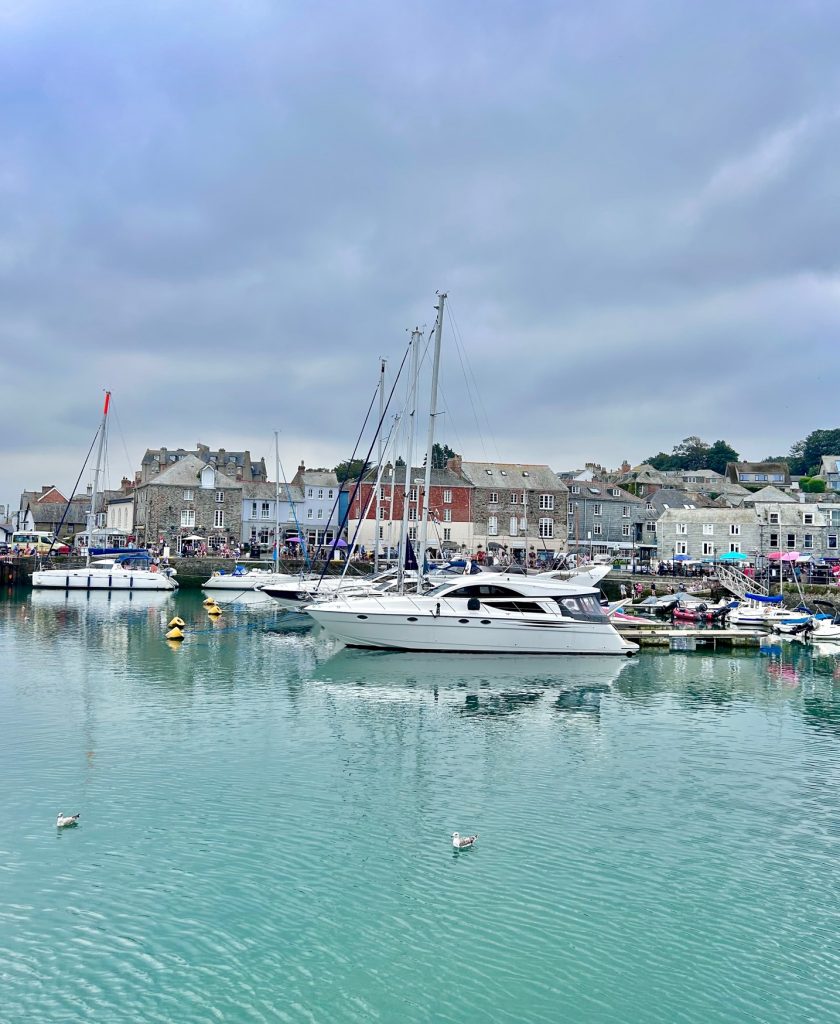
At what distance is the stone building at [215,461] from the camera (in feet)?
342

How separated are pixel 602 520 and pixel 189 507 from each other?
4472cm

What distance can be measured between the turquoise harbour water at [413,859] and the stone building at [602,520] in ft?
221

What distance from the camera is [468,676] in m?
32.2

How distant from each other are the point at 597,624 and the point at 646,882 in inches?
908

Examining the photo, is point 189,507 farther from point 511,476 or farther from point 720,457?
point 720,457

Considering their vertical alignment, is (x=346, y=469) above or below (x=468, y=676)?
above

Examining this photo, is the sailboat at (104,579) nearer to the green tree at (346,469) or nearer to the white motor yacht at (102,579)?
the white motor yacht at (102,579)

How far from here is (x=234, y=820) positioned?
16125 millimetres

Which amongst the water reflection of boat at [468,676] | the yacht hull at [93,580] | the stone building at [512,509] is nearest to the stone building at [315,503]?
the stone building at [512,509]

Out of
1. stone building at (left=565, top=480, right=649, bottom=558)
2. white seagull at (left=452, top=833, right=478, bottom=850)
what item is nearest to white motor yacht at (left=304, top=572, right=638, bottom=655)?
white seagull at (left=452, top=833, right=478, bottom=850)

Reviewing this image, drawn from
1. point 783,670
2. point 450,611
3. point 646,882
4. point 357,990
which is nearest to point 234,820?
point 357,990

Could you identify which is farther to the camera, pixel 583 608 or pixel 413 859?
pixel 583 608

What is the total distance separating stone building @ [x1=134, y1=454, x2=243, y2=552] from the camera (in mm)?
91938

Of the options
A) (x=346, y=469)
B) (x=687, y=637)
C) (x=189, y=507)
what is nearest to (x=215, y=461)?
(x=189, y=507)
